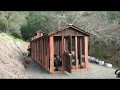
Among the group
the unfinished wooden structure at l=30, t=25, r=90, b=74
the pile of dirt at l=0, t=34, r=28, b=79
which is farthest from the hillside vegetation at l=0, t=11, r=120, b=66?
the pile of dirt at l=0, t=34, r=28, b=79

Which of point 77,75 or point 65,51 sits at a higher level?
point 65,51

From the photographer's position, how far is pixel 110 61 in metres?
25.0

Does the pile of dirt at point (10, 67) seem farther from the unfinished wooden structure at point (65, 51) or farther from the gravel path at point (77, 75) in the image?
the unfinished wooden structure at point (65, 51)

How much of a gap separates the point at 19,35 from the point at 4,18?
3.69 meters

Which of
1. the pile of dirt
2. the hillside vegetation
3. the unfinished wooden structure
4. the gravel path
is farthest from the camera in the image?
the hillside vegetation

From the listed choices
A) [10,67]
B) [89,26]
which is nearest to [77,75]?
[10,67]

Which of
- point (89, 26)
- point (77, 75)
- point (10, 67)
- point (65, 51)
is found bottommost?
point (77, 75)

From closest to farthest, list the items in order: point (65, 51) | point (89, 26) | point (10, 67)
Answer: point (10, 67)
point (65, 51)
point (89, 26)

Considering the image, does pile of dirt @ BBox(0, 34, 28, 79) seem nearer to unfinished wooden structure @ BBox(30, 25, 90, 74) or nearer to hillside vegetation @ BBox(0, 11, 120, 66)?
unfinished wooden structure @ BBox(30, 25, 90, 74)

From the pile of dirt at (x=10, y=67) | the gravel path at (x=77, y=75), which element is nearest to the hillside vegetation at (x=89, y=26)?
the gravel path at (x=77, y=75)

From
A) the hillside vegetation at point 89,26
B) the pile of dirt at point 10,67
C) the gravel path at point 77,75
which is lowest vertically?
the gravel path at point 77,75

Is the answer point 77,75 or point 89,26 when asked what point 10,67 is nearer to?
point 77,75
